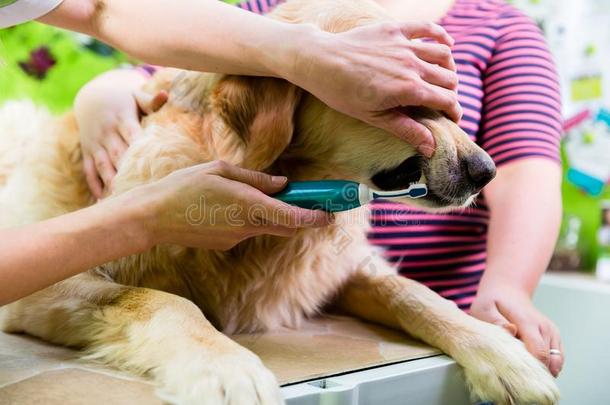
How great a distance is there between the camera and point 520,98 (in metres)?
1.25

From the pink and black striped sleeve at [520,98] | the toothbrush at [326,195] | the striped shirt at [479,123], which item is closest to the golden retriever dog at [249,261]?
the toothbrush at [326,195]

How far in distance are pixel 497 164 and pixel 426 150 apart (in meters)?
0.50

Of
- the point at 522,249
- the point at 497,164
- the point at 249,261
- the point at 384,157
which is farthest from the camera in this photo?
the point at 497,164

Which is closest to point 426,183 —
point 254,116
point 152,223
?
point 254,116

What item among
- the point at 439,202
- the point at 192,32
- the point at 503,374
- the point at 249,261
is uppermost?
the point at 192,32

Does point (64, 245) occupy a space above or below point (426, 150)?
below

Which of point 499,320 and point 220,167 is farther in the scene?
point 499,320

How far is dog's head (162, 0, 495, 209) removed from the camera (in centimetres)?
82

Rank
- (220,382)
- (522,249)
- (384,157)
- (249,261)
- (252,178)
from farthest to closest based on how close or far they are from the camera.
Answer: (522,249)
(249,261)
(384,157)
(252,178)
(220,382)

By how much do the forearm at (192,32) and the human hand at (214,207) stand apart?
156mm

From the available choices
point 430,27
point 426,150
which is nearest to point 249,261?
point 426,150

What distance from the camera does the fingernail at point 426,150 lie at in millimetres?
798

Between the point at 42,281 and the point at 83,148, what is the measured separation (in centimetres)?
40

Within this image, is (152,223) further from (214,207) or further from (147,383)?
(147,383)
